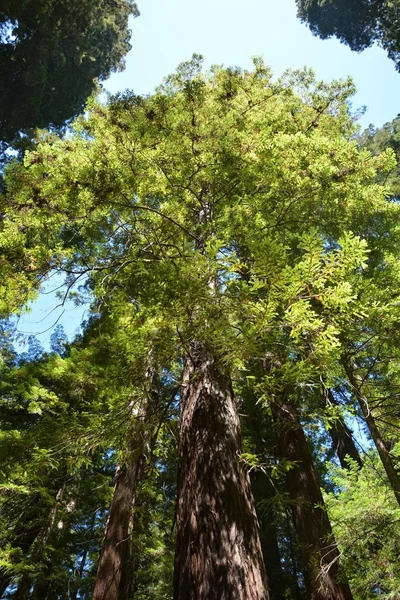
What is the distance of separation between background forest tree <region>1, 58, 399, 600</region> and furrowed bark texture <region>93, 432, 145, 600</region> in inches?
1.1

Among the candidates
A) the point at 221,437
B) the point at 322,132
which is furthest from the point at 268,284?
the point at 322,132

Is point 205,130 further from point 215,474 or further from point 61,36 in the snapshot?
point 61,36

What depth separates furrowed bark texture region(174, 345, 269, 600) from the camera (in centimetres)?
253

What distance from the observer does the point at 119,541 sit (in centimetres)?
541

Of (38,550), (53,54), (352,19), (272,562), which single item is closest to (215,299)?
(38,550)

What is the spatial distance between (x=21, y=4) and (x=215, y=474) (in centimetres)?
2021

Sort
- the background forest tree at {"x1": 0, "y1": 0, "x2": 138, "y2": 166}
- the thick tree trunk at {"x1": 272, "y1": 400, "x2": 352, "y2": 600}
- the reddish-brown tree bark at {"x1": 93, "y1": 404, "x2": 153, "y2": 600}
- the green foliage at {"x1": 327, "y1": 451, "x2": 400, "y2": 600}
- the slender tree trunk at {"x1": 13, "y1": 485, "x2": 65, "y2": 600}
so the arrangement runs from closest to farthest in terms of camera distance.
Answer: the thick tree trunk at {"x1": 272, "y1": 400, "x2": 352, "y2": 600} < the green foliage at {"x1": 327, "y1": 451, "x2": 400, "y2": 600} < the reddish-brown tree bark at {"x1": 93, "y1": 404, "x2": 153, "y2": 600} < the slender tree trunk at {"x1": 13, "y1": 485, "x2": 65, "y2": 600} < the background forest tree at {"x1": 0, "y1": 0, "x2": 138, "y2": 166}

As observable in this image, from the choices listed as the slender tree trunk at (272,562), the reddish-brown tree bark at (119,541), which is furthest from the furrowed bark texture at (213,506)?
the slender tree trunk at (272,562)

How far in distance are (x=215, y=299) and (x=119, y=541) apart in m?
4.22

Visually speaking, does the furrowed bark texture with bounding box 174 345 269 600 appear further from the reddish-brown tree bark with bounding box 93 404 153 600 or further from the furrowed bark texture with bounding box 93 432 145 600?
the furrowed bark texture with bounding box 93 432 145 600

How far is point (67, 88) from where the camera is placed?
67.8ft

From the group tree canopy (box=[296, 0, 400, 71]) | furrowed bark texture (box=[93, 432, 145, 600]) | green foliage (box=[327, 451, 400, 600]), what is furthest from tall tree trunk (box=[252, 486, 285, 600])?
tree canopy (box=[296, 0, 400, 71])

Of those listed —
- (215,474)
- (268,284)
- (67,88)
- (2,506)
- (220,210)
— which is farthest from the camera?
(67,88)

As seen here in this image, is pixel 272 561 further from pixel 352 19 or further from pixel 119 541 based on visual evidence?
pixel 352 19
